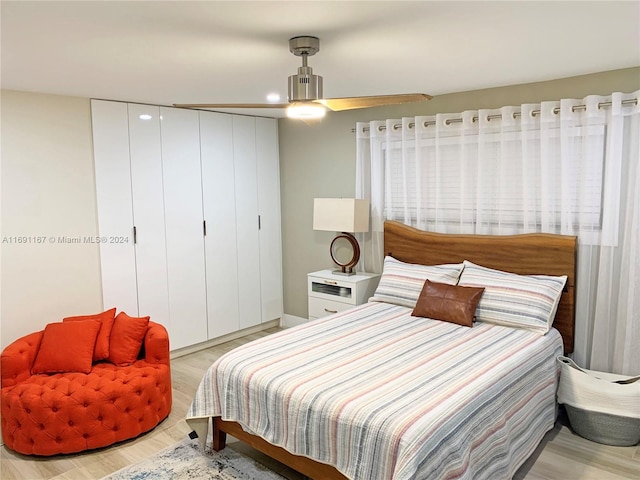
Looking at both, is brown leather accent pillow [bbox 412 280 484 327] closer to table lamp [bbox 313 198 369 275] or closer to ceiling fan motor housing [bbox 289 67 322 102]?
table lamp [bbox 313 198 369 275]

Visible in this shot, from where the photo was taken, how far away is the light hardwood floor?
281cm

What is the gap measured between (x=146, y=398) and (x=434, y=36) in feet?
9.13

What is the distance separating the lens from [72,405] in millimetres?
2975

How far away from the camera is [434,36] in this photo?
243cm

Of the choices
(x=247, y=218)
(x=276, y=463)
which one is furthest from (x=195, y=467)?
(x=247, y=218)

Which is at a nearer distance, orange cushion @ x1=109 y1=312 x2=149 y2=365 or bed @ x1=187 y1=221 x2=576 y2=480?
bed @ x1=187 y1=221 x2=576 y2=480

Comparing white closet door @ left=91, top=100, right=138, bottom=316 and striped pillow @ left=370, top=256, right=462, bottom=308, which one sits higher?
white closet door @ left=91, top=100, right=138, bottom=316

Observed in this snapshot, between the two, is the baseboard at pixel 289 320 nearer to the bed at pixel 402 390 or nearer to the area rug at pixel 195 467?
the bed at pixel 402 390

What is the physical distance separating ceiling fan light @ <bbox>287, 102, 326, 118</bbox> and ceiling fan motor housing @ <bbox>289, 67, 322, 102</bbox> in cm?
4

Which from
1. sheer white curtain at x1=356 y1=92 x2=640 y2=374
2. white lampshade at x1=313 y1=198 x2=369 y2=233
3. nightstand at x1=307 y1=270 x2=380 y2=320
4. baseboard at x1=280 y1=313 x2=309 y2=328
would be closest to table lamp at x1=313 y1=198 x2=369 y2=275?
white lampshade at x1=313 y1=198 x2=369 y2=233

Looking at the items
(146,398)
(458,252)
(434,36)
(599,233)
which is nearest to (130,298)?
(146,398)

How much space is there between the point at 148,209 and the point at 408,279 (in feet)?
7.61

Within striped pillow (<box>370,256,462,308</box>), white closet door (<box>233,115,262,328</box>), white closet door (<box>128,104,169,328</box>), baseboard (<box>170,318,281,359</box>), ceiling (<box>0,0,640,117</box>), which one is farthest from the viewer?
white closet door (<box>233,115,262,328</box>)

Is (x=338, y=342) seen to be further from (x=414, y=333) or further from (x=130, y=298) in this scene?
(x=130, y=298)
